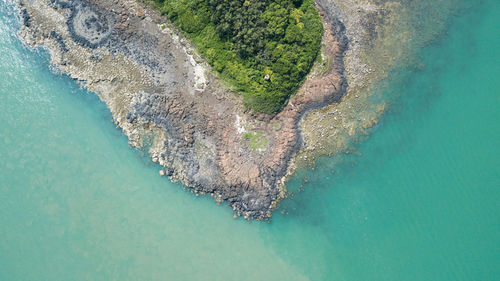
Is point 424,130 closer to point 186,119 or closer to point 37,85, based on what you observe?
point 186,119

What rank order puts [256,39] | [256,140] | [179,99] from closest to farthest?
1. [256,39]
2. [179,99]
3. [256,140]

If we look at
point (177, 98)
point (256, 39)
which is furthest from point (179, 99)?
point (256, 39)

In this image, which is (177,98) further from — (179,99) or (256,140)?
(256,140)

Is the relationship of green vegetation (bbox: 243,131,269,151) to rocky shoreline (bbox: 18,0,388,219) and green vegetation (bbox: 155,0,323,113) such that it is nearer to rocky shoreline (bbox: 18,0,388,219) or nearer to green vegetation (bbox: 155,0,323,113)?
rocky shoreline (bbox: 18,0,388,219)

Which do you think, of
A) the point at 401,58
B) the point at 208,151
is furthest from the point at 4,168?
the point at 401,58

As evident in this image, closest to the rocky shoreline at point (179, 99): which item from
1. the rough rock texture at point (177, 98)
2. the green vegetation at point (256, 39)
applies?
the rough rock texture at point (177, 98)

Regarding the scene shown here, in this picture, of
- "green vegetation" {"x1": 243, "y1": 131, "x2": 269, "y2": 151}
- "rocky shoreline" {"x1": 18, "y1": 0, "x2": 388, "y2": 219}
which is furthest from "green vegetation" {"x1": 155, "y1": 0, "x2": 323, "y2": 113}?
"green vegetation" {"x1": 243, "y1": 131, "x2": 269, "y2": 151}
